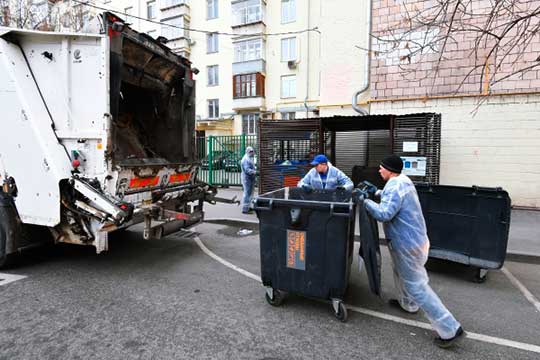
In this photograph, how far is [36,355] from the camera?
Result: 96.6 inches

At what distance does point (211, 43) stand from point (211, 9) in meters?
2.75

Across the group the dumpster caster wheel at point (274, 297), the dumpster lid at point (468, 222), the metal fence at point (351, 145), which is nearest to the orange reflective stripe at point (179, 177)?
the dumpster caster wheel at point (274, 297)

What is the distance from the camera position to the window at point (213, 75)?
26734mm

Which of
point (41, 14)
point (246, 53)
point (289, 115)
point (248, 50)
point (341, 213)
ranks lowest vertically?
point (341, 213)

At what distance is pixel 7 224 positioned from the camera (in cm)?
394

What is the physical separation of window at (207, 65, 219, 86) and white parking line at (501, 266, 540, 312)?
25.6 metres

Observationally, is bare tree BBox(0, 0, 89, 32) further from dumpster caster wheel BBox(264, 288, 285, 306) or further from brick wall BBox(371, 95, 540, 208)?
brick wall BBox(371, 95, 540, 208)

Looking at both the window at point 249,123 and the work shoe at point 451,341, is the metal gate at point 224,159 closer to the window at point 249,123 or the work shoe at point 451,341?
the work shoe at point 451,341

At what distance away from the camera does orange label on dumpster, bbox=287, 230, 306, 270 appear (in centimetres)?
307

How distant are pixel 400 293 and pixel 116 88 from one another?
388 centimetres

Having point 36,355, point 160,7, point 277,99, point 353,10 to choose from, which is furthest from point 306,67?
point 36,355

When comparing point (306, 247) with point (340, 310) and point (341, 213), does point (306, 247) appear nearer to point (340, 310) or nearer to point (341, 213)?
point (341, 213)

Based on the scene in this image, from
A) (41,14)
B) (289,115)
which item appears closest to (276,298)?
(41,14)

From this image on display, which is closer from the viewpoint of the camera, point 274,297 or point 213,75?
point 274,297
